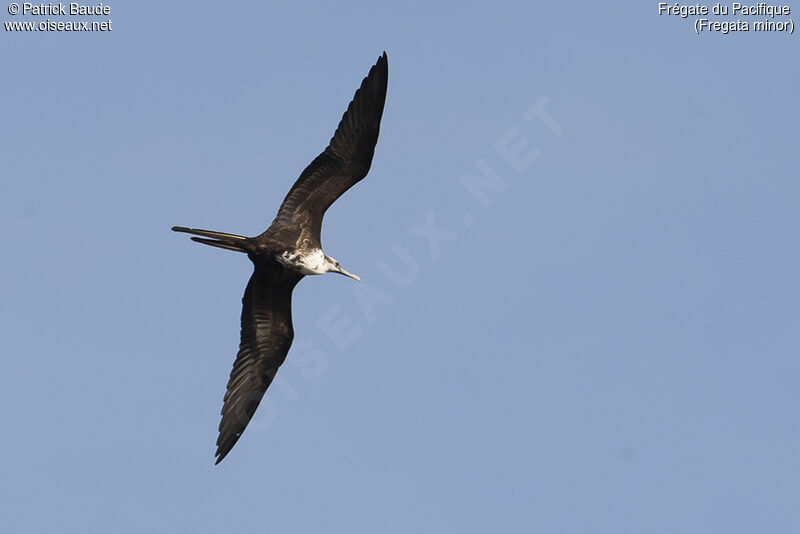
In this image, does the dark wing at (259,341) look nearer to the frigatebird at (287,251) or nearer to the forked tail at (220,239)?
the frigatebird at (287,251)

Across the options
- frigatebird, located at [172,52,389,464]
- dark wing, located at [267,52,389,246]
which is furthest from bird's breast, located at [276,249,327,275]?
dark wing, located at [267,52,389,246]

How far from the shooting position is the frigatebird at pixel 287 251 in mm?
20312

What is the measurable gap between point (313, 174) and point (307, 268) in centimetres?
162

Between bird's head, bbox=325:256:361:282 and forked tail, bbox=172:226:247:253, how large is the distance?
163 centimetres

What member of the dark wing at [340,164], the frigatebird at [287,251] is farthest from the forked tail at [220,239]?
the dark wing at [340,164]

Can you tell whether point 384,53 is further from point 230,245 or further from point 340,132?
point 230,245

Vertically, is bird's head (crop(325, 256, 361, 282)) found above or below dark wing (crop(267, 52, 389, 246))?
below

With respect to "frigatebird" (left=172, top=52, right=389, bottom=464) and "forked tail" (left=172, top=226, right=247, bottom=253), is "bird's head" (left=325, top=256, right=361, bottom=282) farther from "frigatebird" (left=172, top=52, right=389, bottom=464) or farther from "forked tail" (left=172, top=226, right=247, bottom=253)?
"forked tail" (left=172, top=226, right=247, bottom=253)

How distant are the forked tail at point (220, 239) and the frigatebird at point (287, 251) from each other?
2 cm

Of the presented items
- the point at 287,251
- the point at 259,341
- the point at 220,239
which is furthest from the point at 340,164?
the point at 259,341

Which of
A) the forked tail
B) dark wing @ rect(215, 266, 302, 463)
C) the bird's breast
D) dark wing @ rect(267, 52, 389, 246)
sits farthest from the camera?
dark wing @ rect(215, 266, 302, 463)

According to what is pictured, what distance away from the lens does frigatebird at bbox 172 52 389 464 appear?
20.3m

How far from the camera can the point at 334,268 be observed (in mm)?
21250

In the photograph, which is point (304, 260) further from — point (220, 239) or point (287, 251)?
point (220, 239)
